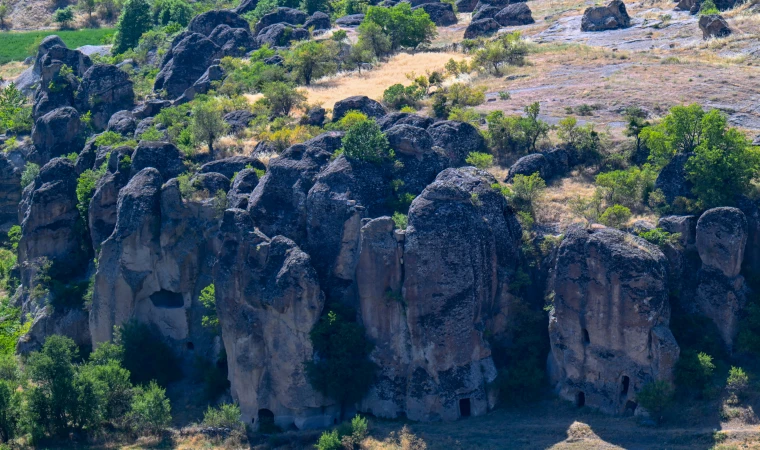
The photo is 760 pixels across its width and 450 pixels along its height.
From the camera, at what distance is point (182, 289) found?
5181cm

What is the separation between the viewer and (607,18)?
81.3 metres

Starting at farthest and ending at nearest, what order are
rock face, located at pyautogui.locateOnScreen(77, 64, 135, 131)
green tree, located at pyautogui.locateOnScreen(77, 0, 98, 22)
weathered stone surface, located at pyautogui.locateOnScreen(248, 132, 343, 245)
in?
green tree, located at pyautogui.locateOnScreen(77, 0, 98, 22)
rock face, located at pyautogui.locateOnScreen(77, 64, 135, 131)
weathered stone surface, located at pyautogui.locateOnScreen(248, 132, 343, 245)

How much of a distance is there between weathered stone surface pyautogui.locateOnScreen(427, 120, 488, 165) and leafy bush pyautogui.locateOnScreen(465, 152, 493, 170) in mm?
781

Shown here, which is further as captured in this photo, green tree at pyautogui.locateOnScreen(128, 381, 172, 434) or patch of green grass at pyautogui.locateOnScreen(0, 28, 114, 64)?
patch of green grass at pyautogui.locateOnScreen(0, 28, 114, 64)

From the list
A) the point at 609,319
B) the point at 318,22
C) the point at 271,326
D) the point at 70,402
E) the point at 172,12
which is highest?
the point at 172,12

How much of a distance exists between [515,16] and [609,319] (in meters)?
47.9

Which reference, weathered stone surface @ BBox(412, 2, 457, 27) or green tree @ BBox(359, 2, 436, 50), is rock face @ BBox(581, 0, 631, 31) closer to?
green tree @ BBox(359, 2, 436, 50)

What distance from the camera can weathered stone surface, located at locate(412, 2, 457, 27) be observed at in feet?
305

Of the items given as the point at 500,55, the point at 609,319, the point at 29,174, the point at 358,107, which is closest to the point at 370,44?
the point at 500,55

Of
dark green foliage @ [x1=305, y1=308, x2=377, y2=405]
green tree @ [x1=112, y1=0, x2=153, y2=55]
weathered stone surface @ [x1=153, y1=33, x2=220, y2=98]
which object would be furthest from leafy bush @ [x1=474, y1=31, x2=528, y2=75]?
green tree @ [x1=112, y1=0, x2=153, y2=55]

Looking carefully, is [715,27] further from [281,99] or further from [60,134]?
[60,134]

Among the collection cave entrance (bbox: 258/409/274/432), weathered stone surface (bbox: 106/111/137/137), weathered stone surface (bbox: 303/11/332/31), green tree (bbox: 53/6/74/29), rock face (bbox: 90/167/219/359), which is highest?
green tree (bbox: 53/6/74/29)

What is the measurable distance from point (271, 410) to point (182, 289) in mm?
8003

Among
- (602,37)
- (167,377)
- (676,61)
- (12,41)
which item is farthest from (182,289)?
(12,41)
